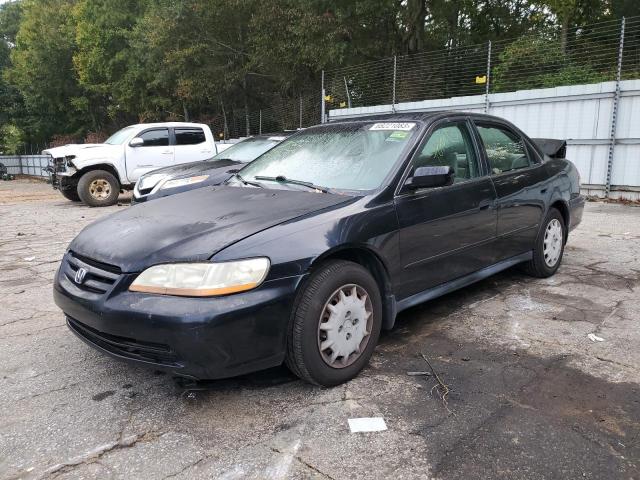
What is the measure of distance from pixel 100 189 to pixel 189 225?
9781 mm

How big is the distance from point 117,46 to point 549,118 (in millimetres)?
25464

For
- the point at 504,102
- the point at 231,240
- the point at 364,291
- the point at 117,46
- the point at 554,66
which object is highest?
the point at 117,46

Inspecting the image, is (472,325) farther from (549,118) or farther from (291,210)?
(549,118)

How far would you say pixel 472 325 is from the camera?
3.87m

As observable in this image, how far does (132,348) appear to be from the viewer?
2.62m

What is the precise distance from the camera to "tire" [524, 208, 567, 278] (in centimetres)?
480

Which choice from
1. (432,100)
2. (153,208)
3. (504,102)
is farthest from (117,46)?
(153,208)

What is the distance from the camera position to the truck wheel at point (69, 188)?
38.2ft

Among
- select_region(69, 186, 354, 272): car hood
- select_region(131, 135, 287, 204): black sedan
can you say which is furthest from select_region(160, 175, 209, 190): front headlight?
select_region(69, 186, 354, 272): car hood

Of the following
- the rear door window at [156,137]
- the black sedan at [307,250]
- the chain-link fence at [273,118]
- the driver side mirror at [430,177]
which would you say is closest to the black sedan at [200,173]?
the rear door window at [156,137]

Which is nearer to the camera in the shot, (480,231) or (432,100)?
(480,231)

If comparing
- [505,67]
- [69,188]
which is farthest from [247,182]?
[505,67]

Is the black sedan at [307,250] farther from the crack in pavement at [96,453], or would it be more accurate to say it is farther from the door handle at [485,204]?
the crack in pavement at [96,453]

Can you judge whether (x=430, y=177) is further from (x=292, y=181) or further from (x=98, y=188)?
(x=98, y=188)
